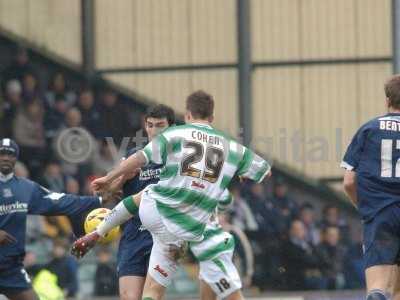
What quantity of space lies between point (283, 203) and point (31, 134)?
12.2 ft

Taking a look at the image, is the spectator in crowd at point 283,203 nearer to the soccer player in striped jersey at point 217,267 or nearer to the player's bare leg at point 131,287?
the player's bare leg at point 131,287

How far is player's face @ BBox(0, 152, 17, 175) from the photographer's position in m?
11.8

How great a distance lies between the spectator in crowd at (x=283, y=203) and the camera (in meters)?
18.6

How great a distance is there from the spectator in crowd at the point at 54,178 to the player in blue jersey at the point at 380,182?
922 centimetres

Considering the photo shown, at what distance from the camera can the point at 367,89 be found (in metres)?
19.0

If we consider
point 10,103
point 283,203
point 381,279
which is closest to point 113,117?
point 10,103

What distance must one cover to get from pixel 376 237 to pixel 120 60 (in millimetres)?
10137

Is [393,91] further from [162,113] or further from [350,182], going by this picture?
[162,113]

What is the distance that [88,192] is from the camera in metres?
18.4

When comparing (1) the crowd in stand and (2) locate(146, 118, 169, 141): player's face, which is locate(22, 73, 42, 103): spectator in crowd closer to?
(1) the crowd in stand

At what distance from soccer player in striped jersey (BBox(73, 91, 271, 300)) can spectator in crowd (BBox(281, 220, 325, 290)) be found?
8.33 metres

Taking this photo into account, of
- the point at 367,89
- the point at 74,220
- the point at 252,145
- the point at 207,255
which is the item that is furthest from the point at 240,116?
the point at 207,255

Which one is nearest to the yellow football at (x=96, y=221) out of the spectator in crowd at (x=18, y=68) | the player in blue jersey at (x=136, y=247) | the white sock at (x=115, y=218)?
the player in blue jersey at (x=136, y=247)

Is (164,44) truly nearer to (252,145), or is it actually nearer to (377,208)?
(252,145)
